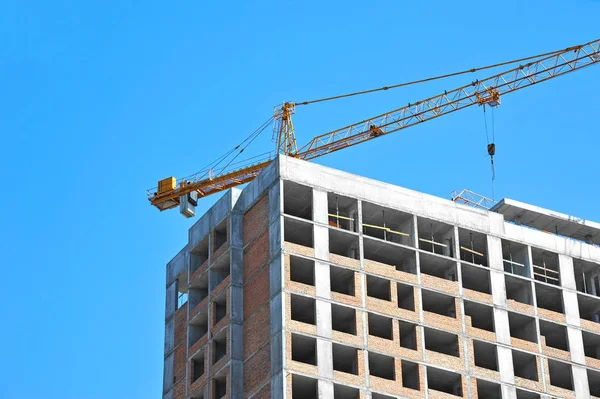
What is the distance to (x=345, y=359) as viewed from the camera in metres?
103

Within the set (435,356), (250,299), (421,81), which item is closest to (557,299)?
(435,356)

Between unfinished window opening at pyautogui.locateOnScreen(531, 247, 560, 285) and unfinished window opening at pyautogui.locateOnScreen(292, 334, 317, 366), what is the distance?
78.2 feet

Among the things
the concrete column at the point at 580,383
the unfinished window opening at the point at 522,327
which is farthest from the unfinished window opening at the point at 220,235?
the concrete column at the point at 580,383

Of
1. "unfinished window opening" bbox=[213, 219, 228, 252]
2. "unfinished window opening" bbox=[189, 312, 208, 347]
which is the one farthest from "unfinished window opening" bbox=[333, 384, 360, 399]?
"unfinished window opening" bbox=[213, 219, 228, 252]

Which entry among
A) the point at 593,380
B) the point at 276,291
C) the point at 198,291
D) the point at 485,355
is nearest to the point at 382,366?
the point at 276,291

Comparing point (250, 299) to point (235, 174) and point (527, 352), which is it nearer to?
point (527, 352)

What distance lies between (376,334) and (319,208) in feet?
33.4

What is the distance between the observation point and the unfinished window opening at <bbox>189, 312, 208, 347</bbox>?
11144 cm

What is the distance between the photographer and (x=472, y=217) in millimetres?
114500

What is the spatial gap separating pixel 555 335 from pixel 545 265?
6.24 metres

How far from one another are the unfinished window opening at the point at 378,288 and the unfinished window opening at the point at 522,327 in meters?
11.0

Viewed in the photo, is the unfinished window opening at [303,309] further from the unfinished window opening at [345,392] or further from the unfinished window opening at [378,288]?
the unfinished window opening at [378,288]

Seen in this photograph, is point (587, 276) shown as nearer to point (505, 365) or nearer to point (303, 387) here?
point (505, 365)

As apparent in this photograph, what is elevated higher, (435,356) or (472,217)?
(472,217)
